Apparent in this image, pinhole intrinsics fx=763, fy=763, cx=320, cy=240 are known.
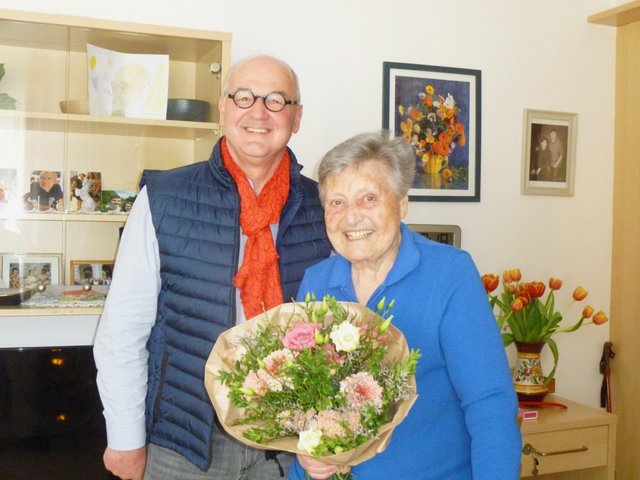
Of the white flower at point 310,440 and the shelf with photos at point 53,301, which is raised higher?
the shelf with photos at point 53,301

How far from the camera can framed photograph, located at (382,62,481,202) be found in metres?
3.10

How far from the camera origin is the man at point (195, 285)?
5.95 ft

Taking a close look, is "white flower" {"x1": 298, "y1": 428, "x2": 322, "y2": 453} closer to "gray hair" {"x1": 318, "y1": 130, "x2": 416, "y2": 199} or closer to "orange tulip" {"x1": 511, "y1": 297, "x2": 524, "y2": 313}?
"gray hair" {"x1": 318, "y1": 130, "x2": 416, "y2": 199}

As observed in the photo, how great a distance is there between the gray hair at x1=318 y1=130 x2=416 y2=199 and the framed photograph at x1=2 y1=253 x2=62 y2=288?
1256mm

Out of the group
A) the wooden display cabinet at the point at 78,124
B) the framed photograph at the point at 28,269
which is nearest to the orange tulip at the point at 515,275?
the wooden display cabinet at the point at 78,124

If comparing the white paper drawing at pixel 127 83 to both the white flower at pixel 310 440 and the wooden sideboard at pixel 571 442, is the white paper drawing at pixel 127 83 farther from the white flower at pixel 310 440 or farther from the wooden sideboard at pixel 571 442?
the wooden sideboard at pixel 571 442

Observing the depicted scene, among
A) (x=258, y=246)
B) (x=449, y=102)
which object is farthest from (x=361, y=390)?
(x=449, y=102)

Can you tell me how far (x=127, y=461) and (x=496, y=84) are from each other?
224 centimetres

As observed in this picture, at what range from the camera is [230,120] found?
1.89 meters

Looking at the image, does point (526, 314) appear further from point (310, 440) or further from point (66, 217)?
point (310, 440)

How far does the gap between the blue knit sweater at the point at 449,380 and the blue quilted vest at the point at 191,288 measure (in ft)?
1.35

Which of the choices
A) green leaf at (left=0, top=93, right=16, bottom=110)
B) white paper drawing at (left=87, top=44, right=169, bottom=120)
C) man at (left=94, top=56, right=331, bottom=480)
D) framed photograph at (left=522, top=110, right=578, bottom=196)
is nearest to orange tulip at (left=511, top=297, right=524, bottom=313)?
framed photograph at (left=522, top=110, right=578, bottom=196)

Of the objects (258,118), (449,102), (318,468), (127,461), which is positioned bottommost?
(127,461)

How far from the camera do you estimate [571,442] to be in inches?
113
